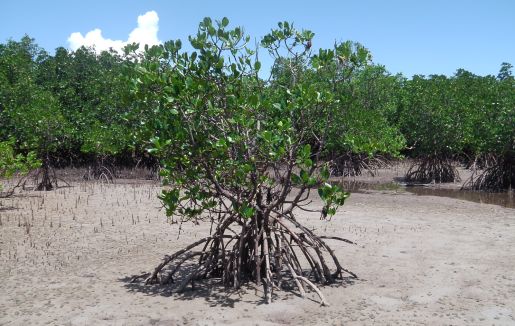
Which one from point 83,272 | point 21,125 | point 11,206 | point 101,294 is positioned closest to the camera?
point 101,294

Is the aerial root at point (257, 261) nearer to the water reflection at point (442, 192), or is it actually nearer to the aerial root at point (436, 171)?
the water reflection at point (442, 192)

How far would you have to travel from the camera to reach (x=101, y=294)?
5285 mm

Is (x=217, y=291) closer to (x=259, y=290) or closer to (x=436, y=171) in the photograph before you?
(x=259, y=290)

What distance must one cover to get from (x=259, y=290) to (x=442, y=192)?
36.6 ft

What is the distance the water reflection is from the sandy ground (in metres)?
2.59

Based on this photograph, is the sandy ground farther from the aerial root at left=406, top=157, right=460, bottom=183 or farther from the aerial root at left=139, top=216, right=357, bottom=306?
the aerial root at left=406, top=157, right=460, bottom=183

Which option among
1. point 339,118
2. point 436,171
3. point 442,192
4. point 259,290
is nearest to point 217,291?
point 259,290

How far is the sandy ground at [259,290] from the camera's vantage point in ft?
15.4

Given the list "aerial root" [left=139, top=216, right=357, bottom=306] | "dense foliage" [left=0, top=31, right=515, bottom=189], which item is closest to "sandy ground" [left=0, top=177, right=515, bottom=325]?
"aerial root" [left=139, top=216, right=357, bottom=306]

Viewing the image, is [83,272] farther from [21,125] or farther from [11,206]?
[21,125]

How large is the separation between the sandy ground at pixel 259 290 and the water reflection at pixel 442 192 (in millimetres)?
2586

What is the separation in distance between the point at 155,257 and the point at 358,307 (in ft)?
9.42

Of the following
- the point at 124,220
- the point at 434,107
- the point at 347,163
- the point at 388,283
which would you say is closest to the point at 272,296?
the point at 388,283

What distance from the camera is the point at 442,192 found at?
15250 mm
